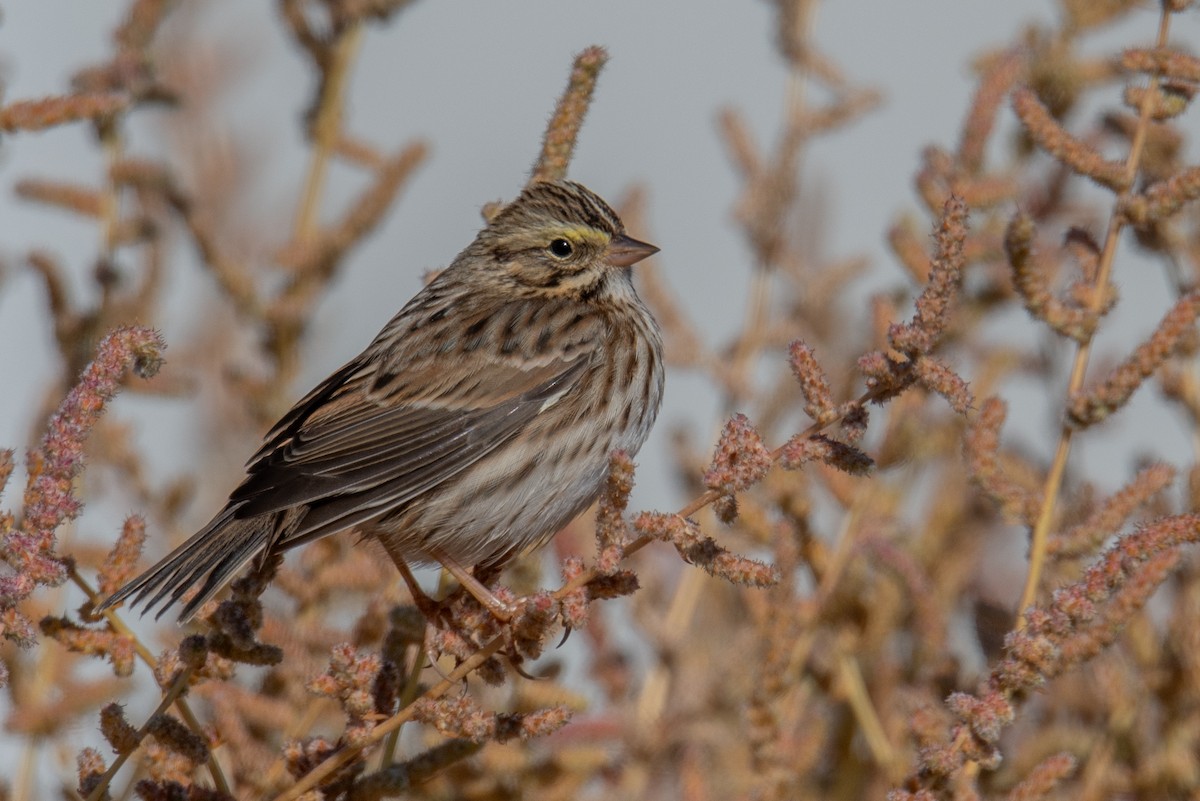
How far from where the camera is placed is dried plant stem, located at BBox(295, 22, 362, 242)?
4.17 meters

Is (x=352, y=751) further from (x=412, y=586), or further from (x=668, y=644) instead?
(x=668, y=644)

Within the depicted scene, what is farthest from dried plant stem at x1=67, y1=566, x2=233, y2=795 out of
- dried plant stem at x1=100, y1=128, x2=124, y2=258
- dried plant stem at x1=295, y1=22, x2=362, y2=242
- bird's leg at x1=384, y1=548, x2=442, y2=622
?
dried plant stem at x1=295, y1=22, x2=362, y2=242

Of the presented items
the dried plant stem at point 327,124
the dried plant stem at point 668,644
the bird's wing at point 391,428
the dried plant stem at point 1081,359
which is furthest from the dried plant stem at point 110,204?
the dried plant stem at point 1081,359

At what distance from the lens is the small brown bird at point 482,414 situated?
3326 mm

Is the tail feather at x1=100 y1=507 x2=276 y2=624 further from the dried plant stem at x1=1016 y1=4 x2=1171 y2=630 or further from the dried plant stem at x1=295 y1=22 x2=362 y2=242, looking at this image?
the dried plant stem at x1=1016 y1=4 x2=1171 y2=630

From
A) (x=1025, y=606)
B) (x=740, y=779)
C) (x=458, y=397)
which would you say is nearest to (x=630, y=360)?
(x=458, y=397)

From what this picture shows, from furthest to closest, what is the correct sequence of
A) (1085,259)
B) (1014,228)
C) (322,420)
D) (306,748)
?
(322,420) → (1085,259) → (1014,228) → (306,748)

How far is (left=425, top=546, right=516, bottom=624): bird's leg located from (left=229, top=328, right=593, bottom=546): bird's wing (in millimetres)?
149

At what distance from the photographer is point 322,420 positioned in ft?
12.0

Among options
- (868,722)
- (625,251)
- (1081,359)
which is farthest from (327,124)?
(1081,359)

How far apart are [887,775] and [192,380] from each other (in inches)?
70.9

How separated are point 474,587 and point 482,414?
1.89 feet

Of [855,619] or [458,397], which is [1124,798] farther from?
[458,397]

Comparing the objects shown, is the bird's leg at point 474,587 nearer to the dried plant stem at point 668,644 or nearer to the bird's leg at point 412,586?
the bird's leg at point 412,586
